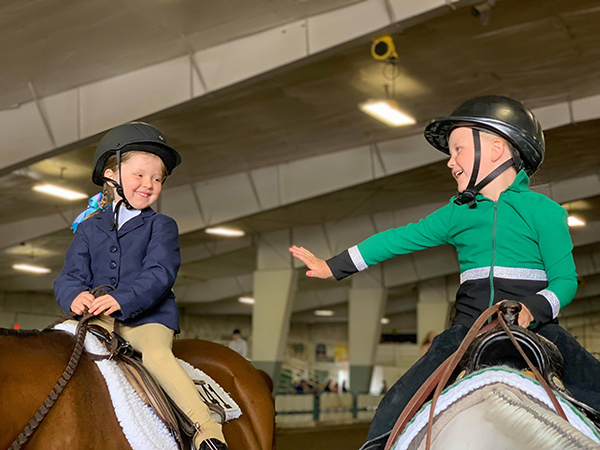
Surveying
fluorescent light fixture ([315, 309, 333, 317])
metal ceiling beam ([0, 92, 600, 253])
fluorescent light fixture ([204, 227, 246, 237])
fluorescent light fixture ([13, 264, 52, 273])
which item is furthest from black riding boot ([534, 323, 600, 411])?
fluorescent light fixture ([315, 309, 333, 317])

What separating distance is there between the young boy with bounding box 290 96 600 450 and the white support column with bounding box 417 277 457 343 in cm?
2459

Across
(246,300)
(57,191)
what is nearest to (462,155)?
(57,191)

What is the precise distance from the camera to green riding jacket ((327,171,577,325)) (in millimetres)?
1932

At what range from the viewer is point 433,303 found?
2645cm

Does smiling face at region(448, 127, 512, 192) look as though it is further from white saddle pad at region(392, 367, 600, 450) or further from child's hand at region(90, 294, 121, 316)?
child's hand at region(90, 294, 121, 316)

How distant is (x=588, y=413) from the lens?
153cm

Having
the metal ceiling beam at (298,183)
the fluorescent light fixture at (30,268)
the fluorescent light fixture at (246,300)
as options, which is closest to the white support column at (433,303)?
the fluorescent light fixture at (246,300)

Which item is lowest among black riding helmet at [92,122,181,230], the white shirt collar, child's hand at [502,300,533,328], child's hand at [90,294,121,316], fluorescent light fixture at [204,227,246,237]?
child's hand at [502,300,533,328]

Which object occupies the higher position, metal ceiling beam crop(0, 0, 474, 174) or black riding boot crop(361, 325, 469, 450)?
metal ceiling beam crop(0, 0, 474, 174)

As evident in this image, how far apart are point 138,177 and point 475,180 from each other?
142 centimetres

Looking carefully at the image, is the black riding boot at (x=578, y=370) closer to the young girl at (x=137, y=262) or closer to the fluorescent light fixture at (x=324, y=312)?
the young girl at (x=137, y=262)

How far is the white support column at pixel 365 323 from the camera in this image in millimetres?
23297

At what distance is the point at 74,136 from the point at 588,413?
8.51 meters

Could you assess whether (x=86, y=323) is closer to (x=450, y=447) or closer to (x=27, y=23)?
(x=450, y=447)
